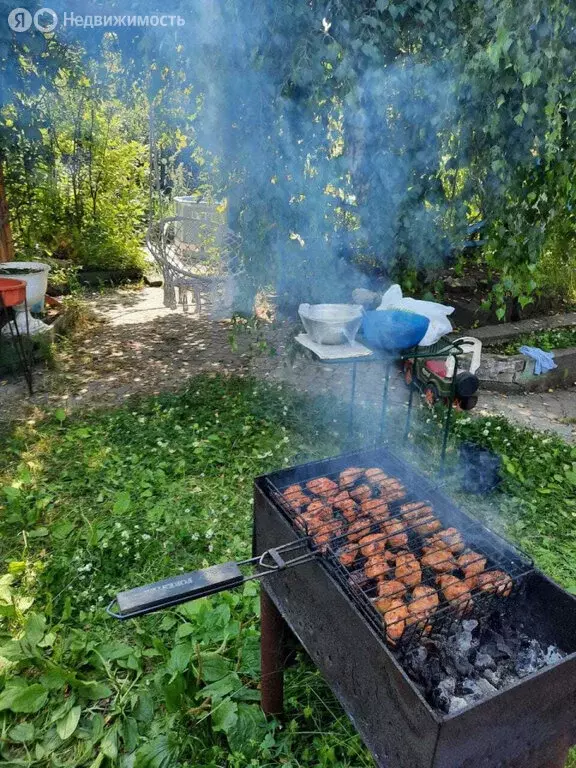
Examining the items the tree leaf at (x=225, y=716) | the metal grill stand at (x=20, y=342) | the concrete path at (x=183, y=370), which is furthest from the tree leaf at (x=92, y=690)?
the metal grill stand at (x=20, y=342)

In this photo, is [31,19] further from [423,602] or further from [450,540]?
[423,602]

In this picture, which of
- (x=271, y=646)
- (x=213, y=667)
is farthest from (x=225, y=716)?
(x=271, y=646)

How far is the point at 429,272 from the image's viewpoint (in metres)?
5.82

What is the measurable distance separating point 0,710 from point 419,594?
1.92 m

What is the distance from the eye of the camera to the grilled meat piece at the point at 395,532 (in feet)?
6.78

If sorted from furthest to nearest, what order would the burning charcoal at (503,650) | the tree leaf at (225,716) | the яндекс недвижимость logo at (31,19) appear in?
the яндекс недвижимость logo at (31,19)
the tree leaf at (225,716)
the burning charcoal at (503,650)

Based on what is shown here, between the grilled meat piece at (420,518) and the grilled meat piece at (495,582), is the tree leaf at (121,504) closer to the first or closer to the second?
the grilled meat piece at (420,518)

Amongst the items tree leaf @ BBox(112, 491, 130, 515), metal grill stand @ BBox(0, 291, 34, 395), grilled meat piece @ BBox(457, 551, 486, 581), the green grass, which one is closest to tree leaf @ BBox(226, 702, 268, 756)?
grilled meat piece @ BBox(457, 551, 486, 581)

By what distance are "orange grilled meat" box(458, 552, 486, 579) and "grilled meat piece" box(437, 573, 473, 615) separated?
0.04 meters

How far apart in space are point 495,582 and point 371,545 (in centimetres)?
43

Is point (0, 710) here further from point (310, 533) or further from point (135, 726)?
point (310, 533)

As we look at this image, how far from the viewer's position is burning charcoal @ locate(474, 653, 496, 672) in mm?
1815

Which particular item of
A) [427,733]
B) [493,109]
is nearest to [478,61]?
[493,109]

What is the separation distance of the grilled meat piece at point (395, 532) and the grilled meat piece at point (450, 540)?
0.10m
